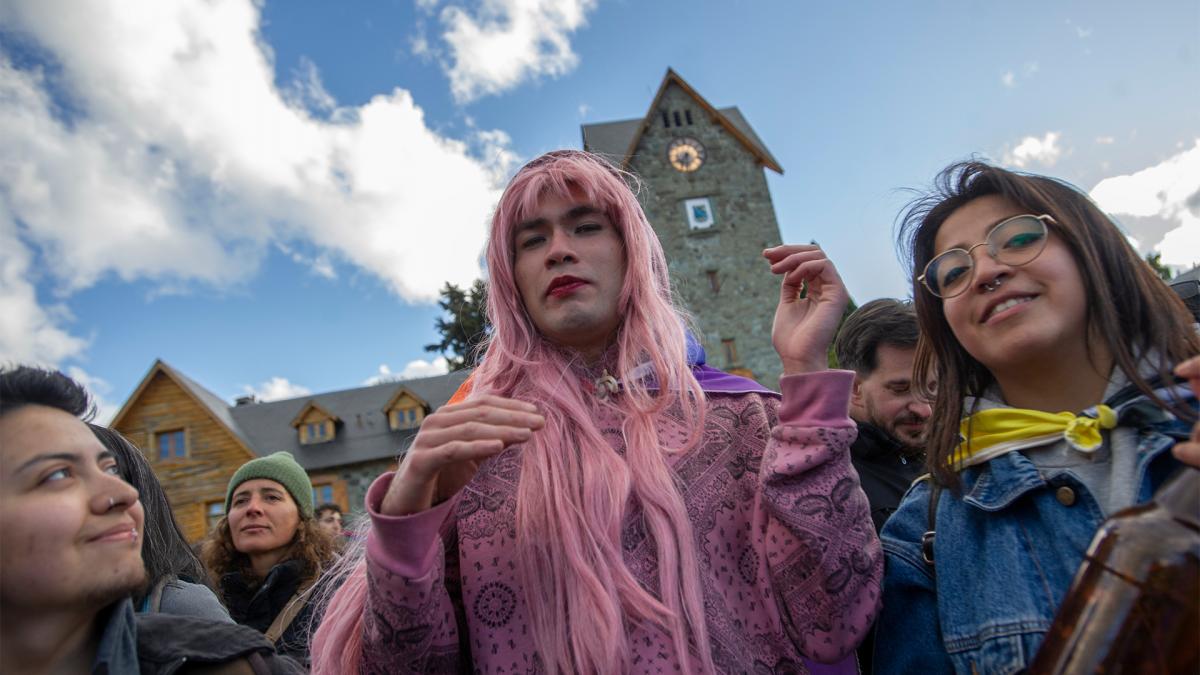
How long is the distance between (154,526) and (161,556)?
105 millimetres

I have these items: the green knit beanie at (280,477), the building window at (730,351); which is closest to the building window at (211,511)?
the building window at (730,351)

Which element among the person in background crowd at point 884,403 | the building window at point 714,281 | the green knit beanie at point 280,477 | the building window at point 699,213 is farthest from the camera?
the building window at point 699,213

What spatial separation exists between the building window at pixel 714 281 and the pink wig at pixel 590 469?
76.8 ft

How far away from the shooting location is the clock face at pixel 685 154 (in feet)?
86.3

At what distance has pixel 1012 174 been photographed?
1.74 metres

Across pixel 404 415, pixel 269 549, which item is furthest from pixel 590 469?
pixel 404 415

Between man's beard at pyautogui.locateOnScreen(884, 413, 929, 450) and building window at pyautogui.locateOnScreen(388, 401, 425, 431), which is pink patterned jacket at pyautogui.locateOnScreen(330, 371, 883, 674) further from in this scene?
building window at pyautogui.locateOnScreen(388, 401, 425, 431)

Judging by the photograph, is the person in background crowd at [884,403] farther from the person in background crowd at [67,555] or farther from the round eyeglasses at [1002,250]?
the person in background crowd at [67,555]

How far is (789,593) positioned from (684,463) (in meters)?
0.36

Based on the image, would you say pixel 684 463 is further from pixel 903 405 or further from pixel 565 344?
pixel 903 405

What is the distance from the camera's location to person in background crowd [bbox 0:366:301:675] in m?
1.29

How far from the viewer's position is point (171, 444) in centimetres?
2244

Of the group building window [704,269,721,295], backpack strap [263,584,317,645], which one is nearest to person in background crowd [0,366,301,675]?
backpack strap [263,584,317,645]

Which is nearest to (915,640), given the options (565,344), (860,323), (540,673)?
(540,673)
